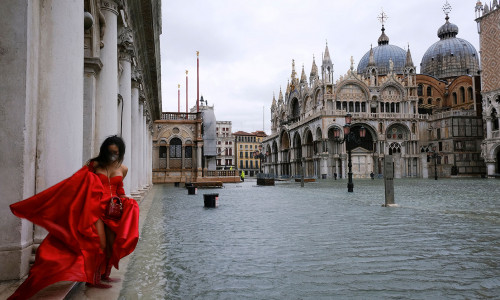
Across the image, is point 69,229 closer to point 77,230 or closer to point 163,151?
point 77,230

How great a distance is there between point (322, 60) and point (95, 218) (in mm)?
55987

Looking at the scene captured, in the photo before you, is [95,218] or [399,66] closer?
[95,218]

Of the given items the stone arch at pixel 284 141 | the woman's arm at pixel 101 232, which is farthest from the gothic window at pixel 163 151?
the stone arch at pixel 284 141

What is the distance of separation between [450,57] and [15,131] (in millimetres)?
75652

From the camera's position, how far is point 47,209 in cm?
326

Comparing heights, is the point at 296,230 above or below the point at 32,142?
below

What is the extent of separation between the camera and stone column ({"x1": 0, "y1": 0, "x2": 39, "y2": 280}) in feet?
11.8

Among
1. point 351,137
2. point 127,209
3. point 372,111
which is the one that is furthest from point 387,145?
point 127,209

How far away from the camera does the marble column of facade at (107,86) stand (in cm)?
701

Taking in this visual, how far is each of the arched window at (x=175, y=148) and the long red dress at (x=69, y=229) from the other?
3446 centimetres

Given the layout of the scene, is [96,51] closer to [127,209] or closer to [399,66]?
[127,209]

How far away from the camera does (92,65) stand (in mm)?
6426

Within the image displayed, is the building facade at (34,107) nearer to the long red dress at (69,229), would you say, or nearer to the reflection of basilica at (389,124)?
the long red dress at (69,229)

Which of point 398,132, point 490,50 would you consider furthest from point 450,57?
point 490,50
